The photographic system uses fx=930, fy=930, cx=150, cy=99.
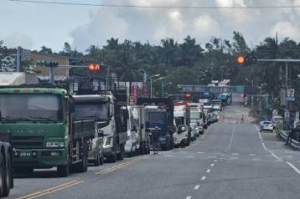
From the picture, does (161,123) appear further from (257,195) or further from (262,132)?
(262,132)

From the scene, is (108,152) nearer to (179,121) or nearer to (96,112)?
(96,112)

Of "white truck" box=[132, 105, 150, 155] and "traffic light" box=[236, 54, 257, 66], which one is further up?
"traffic light" box=[236, 54, 257, 66]

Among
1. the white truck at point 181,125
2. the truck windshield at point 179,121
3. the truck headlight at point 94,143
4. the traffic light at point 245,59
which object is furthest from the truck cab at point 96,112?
the truck windshield at point 179,121

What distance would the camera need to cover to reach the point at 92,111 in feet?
127

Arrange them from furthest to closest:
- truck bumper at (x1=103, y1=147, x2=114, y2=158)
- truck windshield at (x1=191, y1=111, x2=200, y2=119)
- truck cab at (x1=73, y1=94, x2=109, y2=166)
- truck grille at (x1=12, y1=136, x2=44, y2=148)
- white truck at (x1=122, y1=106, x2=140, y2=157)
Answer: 1. truck windshield at (x1=191, y1=111, x2=200, y2=119)
2. white truck at (x1=122, y1=106, x2=140, y2=157)
3. truck bumper at (x1=103, y1=147, x2=114, y2=158)
4. truck cab at (x1=73, y1=94, x2=109, y2=166)
5. truck grille at (x1=12, y1=136, x2=44, y2=148)

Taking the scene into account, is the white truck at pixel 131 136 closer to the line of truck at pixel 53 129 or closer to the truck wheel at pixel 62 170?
the line of truck at pixel 53 129

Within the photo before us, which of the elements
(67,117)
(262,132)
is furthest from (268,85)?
(67,117)

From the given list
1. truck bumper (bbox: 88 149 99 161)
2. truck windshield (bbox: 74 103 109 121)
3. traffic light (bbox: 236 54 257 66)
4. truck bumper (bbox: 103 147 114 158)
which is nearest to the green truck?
truck bumper (bbox: 88 149 99 161)

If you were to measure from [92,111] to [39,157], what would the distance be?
10.5m

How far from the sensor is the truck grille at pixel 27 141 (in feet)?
92.2

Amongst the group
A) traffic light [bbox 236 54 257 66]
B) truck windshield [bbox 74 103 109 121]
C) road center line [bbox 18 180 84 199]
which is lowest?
road center line [bbox 18 180 84 199]

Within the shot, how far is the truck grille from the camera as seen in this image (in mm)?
Answer: 28109

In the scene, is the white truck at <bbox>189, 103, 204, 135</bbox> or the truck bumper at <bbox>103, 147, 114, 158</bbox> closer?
the truck bumper at <bbox>103, 147, 114, 158</bbox>

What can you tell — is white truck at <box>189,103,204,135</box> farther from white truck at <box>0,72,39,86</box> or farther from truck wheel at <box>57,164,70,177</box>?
truck wheel at <box>57,164,70,177</box>
